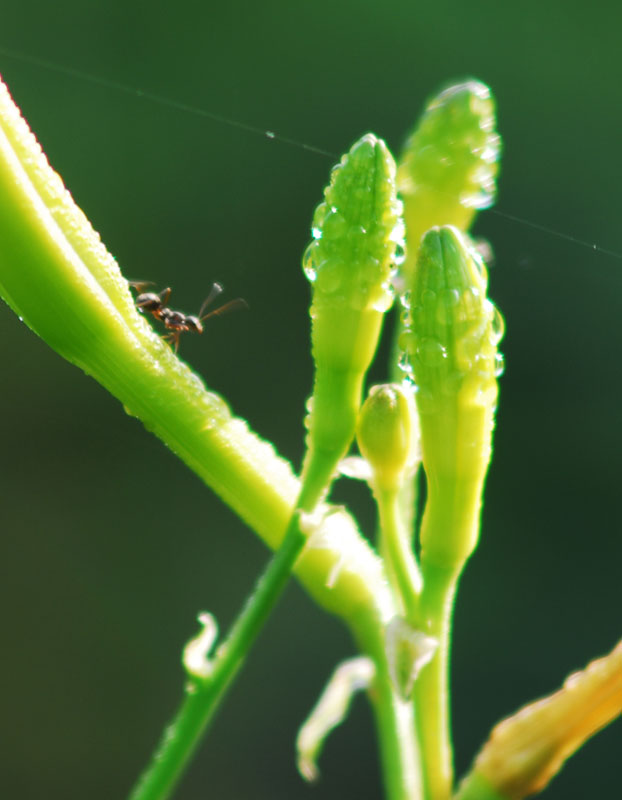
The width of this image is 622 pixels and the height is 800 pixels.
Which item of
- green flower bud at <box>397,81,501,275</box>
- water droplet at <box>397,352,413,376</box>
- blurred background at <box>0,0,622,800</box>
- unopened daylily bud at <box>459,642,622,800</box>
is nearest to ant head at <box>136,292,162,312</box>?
green flower bud at <box>397,81,501,275</box>

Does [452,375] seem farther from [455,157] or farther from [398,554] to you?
[455,157]

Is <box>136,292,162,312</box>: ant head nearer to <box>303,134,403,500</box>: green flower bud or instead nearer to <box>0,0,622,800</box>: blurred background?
<box>303,134,403,500</box>: green flower bud

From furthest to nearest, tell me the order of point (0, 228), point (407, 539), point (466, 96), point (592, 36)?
point (592, 36) → point (466, 96) → point (407, 539) → point (0, 228)

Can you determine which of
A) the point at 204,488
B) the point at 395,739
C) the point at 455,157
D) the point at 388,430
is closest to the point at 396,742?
the point at 395,739

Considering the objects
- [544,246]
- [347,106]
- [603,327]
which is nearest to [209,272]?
[347,106]

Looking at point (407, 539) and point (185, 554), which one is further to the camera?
point (185, 554)

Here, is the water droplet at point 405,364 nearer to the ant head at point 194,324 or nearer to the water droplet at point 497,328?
the water droplet at point 497,328

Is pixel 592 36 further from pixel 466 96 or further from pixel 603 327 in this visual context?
pixel 466 96
